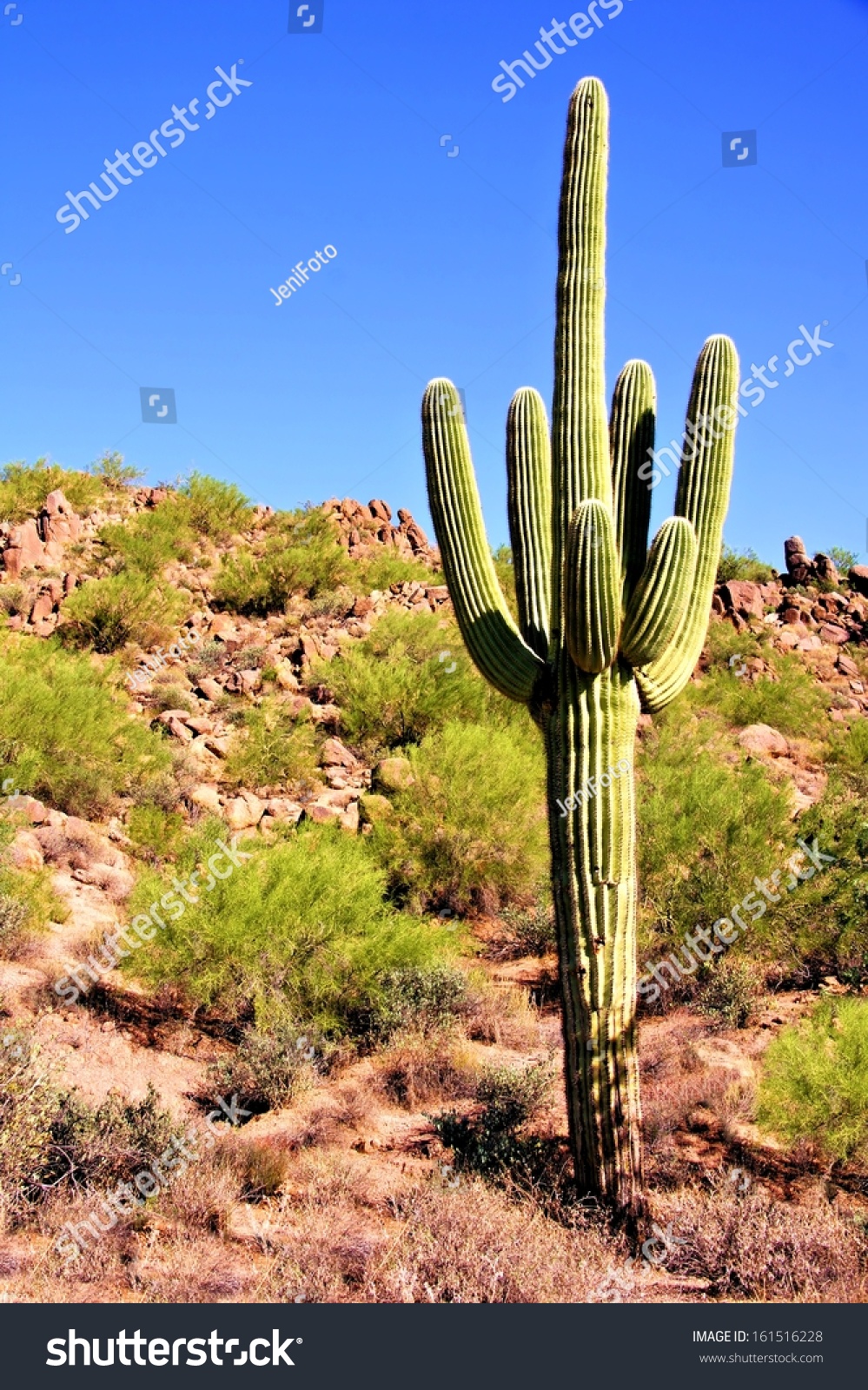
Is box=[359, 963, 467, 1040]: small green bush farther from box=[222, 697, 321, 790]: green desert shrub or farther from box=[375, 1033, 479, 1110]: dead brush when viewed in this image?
box=[222, 697, 321, 790]: green desert shrub

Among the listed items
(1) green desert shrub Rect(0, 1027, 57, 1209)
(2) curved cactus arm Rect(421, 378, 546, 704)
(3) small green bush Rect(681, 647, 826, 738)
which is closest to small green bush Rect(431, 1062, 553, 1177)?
(1) green desert shrub Rect(0, 1027, 57, 1209)

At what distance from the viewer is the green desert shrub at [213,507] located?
80.5 feet

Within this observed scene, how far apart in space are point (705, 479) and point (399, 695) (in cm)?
978

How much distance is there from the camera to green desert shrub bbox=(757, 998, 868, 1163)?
20.8ft

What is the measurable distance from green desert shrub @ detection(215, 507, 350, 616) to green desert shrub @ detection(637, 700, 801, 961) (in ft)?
37.9

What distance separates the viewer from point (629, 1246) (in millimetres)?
5484

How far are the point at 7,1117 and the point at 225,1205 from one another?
131 centimetres

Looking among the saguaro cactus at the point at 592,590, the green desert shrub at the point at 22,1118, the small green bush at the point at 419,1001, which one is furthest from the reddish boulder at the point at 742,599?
→ the green desert shrub at the point at 22,1118

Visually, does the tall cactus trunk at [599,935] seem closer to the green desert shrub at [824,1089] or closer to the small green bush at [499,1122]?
the small green bush at [499,1122]

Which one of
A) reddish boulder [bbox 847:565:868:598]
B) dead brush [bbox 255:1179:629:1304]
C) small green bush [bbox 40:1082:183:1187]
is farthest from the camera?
reddish boulder [bbox 847:565:868:598]

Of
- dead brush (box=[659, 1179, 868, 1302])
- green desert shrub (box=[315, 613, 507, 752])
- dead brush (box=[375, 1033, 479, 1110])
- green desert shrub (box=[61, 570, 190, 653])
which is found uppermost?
green desert shrub (box=[61, 570, 190, 653])

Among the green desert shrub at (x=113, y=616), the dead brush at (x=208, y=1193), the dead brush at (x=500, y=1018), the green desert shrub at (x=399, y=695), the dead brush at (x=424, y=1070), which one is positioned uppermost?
the green desert shrub at (x=113, y=616)

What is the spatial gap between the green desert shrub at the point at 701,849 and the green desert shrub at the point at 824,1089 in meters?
2.89

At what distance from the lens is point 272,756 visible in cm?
1421
